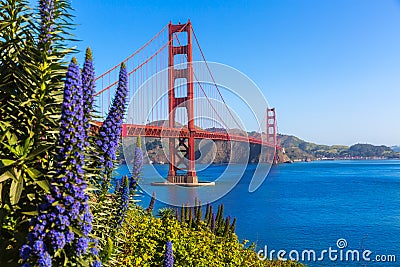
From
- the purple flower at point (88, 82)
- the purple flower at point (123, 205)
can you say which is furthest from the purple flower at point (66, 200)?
the purple flower at point (123, 205)

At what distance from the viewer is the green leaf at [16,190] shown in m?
1.80

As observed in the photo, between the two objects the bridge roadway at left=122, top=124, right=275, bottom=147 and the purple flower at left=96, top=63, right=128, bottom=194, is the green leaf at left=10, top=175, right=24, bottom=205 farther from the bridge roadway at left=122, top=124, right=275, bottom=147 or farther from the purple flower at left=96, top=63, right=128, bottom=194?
the bridge roadway at left=122, top=124, right=275, bottom=147

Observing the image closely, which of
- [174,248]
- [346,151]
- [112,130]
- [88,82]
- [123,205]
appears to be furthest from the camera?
[346,151]

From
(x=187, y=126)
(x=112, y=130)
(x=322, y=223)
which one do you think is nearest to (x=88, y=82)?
(x=112, y=130)

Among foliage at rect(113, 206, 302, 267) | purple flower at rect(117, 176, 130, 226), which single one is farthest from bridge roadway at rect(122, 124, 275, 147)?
purple flower at rect(117, 176, 130, 226)

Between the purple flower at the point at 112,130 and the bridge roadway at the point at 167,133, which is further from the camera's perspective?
the bridge roadway at the point at 167,133

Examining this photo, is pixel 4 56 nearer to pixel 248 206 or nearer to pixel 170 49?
pixel 248 206

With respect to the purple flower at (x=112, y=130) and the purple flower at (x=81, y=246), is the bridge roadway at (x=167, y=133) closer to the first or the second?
the purple flower at (x=112, y=130)

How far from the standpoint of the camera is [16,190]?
5.98 feet

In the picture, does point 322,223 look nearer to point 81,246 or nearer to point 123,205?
point 123,205

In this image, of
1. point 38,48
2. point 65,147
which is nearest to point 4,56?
point 38,48

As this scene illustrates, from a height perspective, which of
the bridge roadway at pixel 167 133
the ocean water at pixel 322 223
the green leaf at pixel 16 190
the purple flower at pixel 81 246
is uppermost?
the bridge roadway at pixel 167 133

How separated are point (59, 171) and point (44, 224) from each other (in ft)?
0.77

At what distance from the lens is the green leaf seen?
5.91 feet
